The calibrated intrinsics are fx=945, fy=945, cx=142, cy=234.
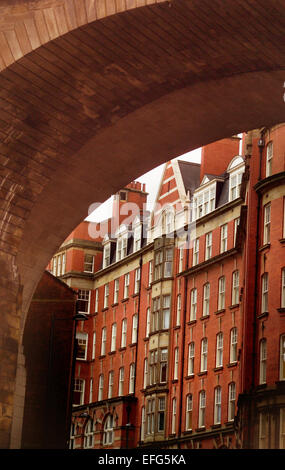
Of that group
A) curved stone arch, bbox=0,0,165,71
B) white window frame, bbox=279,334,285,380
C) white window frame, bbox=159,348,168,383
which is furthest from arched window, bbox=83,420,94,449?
curved stone arch, bbox=0,0,165,71

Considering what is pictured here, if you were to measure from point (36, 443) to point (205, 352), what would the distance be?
961 inches

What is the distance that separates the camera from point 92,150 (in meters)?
13.0

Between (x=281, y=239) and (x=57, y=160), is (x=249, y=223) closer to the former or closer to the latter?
(x=281, y=239)

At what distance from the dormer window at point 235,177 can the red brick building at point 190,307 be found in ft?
0.30

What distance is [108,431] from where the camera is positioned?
60375 millimetres

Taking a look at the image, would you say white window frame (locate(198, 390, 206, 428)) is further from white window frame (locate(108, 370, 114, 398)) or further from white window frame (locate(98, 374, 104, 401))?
white window frame (locate(98, 374, 104, 401))

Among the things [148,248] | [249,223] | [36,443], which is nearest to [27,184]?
[36,443]

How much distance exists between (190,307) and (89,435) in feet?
51.7

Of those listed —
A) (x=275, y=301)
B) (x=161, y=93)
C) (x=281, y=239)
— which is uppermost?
(x=281, y=239)

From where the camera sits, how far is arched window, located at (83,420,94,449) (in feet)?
206

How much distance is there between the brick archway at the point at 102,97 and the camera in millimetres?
9859

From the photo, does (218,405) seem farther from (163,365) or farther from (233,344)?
(163,365)

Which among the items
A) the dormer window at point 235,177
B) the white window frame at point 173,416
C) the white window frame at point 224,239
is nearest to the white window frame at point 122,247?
the white window frame at point 173,416

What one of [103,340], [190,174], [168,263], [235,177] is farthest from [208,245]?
[103,340]
